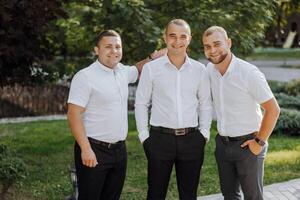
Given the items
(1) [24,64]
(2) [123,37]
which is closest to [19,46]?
(1) [24,64]

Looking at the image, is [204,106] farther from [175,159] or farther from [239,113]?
[175,159]

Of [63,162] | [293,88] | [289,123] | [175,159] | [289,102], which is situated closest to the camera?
[175,159]

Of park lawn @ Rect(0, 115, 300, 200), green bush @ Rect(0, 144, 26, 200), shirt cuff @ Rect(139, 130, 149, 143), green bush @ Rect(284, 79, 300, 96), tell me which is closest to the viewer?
shirt cuff @ Rect(139, 130, 149, 143)

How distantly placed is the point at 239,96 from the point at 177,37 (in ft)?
2.19

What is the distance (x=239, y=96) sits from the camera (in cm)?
404

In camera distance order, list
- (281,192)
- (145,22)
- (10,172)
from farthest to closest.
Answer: (145,22), (281,192), (10,172)

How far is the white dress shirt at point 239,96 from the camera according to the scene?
3.97 m

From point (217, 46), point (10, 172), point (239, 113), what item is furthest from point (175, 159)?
point (10, 172)

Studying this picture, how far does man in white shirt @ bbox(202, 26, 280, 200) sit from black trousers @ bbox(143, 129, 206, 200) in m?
0.21

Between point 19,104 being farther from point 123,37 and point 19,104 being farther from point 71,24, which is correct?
point 123,37

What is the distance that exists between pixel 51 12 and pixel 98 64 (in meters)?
2.73

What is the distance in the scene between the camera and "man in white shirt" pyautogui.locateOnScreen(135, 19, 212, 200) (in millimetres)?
4125

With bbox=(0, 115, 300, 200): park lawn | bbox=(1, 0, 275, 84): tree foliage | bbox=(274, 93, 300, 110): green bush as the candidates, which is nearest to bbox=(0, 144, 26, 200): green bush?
bbox=(0, 115, 300, 200): park lawn

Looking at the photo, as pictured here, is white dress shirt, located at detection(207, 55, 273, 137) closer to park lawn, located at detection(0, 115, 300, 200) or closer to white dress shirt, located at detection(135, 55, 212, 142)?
white dress shirt, located at detection(135, 55, 212, 142)
